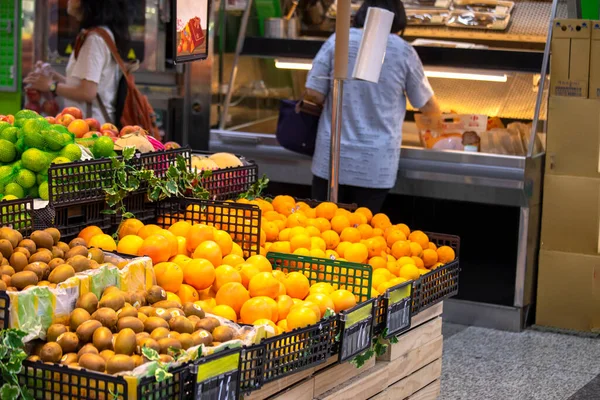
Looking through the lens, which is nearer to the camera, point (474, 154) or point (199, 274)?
point (199, 274)

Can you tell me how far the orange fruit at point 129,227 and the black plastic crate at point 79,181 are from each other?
135 millimetres

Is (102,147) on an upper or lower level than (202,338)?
upper

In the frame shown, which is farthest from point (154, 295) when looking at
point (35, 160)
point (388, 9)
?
point (388, 9)

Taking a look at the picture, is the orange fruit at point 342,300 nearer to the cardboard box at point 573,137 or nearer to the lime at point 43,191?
the lime at point 43,191

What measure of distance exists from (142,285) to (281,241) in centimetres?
114

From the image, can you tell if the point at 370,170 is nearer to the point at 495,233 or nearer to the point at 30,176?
the point at 495,233

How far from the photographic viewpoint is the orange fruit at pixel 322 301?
3539 millimetres

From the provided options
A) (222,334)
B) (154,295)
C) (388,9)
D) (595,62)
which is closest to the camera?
(222,334)

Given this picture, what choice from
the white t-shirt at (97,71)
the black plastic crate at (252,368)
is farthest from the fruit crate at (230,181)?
the white t-shirt at (97,71)

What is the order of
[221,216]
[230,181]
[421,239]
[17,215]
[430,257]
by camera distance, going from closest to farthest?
[17,215], [221,216], [430,257], [421,239], [230,181]

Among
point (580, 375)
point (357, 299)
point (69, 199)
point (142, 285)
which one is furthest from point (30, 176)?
point (580, 375)

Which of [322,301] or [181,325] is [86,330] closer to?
[181,325]

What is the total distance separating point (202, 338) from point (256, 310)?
0.50 meters

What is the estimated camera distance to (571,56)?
6488 mm
